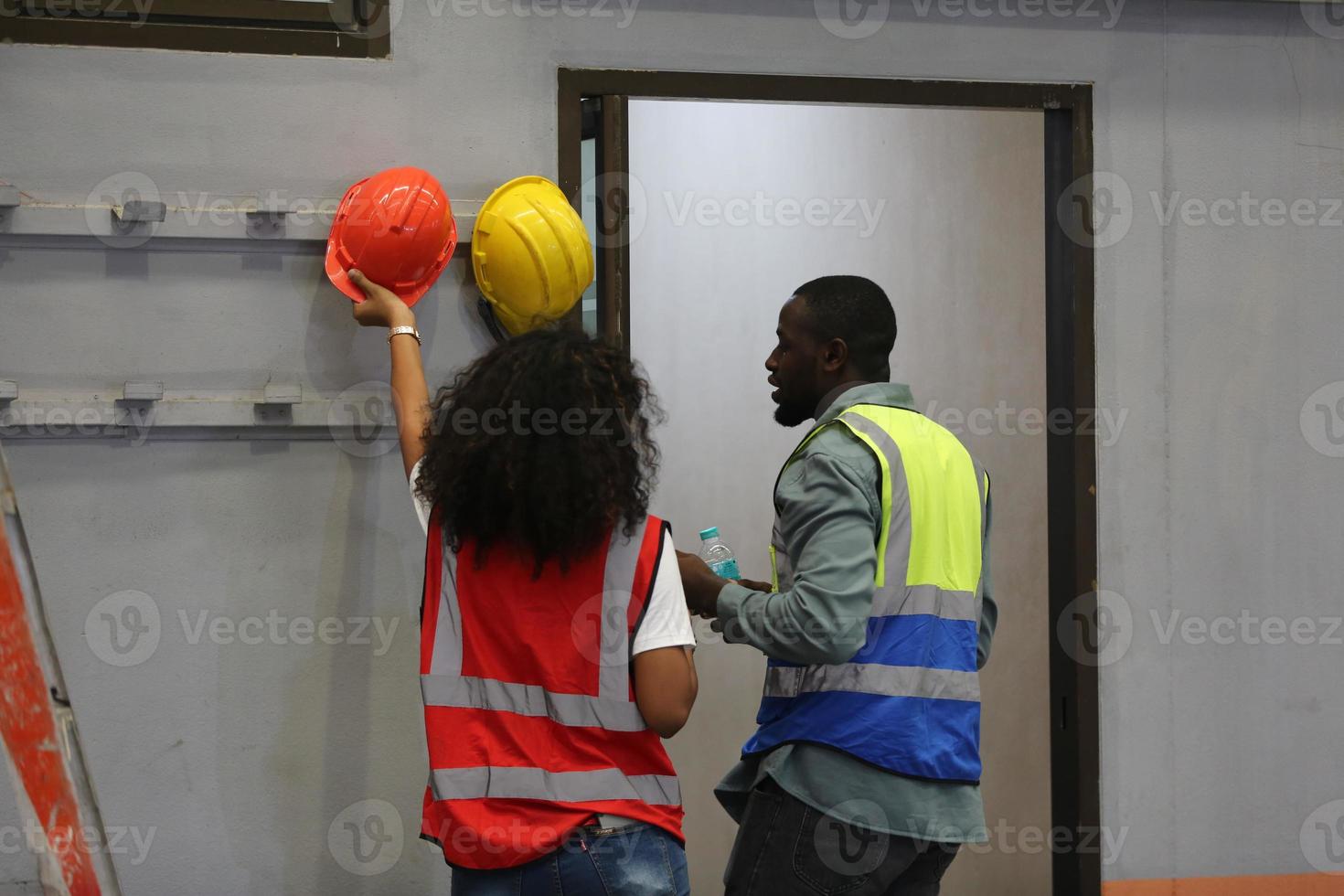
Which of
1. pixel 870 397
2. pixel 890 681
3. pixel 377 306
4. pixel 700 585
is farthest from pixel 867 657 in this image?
pixel 377 306

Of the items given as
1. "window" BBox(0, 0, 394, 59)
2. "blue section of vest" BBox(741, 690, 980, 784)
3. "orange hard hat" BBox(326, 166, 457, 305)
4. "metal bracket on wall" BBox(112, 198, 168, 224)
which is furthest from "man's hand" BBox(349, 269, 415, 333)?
"blue section of vest" BBox(741, 690, 980, 784)

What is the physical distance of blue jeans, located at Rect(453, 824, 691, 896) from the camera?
62.6 inches

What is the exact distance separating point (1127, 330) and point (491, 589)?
74.4 inches

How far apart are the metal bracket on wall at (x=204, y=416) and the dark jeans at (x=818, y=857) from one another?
1164mm

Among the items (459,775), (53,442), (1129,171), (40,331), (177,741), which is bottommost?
(177,741)

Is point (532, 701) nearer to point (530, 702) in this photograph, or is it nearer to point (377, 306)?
point (530, 702)

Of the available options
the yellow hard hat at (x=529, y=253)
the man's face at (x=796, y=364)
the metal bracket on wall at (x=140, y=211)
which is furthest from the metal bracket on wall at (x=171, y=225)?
the man's face at (x=796, y=364)

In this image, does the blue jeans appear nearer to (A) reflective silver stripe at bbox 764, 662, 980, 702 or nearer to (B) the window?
(A) reflective silver stripe at bbox 764, 662, 980, 702

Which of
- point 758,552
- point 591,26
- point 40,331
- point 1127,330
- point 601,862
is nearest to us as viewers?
point 601,862

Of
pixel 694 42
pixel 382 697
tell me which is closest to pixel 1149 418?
pixel 694 42

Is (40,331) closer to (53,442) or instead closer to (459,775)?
(53,442)

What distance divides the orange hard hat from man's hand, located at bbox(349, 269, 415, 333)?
16mm

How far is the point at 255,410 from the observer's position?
2.55 metres

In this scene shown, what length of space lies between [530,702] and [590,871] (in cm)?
23
